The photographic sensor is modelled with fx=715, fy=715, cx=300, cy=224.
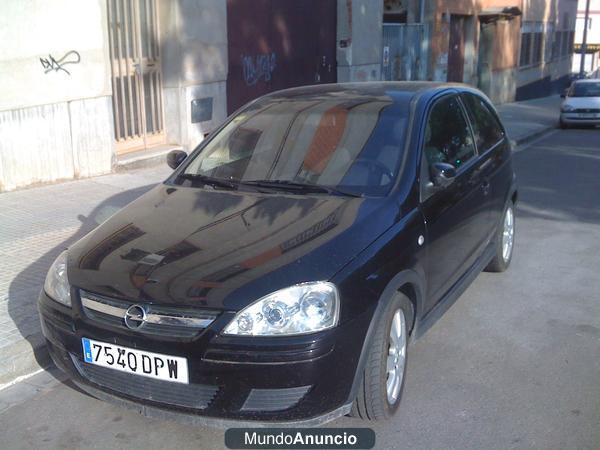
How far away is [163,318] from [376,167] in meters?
1.64

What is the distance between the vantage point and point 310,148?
4.46 metres

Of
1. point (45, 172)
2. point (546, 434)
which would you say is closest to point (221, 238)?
point (546, 434)

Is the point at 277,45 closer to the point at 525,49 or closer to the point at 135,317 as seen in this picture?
the point at 135,317

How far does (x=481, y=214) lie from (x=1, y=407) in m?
3.39

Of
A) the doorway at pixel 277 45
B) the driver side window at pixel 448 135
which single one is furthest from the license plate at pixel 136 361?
→ the doorway at pixel 277 45

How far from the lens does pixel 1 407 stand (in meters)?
3.98

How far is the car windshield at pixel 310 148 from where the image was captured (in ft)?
13.8

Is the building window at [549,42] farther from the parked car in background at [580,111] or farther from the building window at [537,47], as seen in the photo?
the parked car in background at [580,111]

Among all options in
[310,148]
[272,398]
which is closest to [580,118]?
[310,148]

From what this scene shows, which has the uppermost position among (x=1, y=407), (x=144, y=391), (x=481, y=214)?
(x=481, y=214)

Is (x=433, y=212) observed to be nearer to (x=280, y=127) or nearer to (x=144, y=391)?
(x=280, y=127)

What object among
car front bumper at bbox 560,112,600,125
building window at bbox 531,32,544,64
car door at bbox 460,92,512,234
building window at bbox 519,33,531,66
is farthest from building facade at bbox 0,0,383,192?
building window at bbox 531,32,544,64

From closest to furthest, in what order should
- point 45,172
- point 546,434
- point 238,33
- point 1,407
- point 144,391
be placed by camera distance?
1. point 144,391
2. point 546,434
3. point 1,407
4. point 45,172
5. point 238,33

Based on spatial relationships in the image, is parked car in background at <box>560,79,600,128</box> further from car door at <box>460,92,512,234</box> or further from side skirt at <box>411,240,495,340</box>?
side skirt at <box>411,240,495,340</box>
